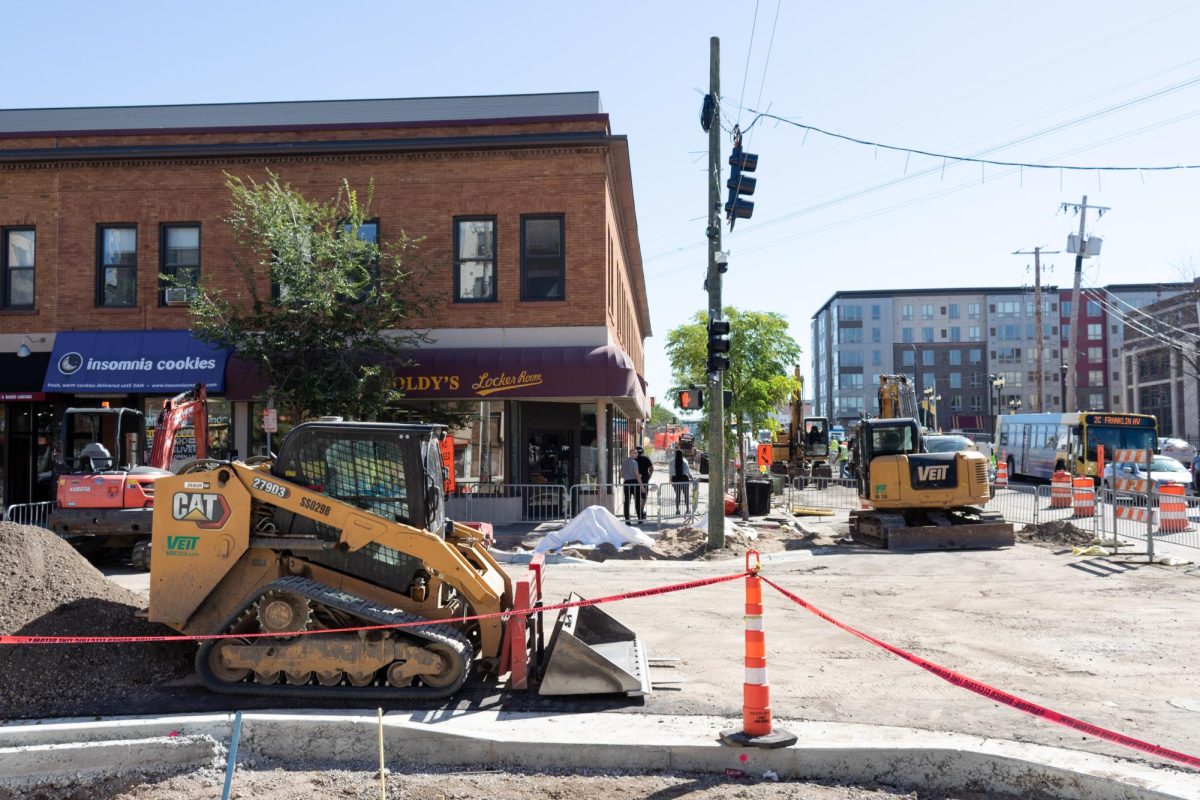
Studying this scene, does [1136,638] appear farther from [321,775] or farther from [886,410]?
[886,410]

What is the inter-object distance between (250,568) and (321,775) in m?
1.94

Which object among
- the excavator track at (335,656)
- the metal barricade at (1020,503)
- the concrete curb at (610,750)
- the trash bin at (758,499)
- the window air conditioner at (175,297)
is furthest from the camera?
the trash bin at (758,499)

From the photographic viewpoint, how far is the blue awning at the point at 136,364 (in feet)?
67.6

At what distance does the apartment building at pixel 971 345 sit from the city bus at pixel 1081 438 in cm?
6095

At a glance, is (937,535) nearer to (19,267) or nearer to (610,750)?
(610,750)

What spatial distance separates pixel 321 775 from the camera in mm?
5586

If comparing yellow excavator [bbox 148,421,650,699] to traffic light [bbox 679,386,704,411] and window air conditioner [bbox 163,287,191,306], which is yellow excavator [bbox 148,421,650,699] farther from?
window air conditioner [bbox 163,287,191,306]

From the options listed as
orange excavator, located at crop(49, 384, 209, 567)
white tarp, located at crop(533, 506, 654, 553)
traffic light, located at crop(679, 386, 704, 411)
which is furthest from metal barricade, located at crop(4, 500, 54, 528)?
traffic light, located at crop(679, 386, 704, 411)

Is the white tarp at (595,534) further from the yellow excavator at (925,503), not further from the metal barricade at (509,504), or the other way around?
the yellow excavator at (925,503)

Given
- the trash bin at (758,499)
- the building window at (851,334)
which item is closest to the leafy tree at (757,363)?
the trash bin at (758,499)

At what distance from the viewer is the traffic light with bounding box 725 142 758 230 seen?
16.0 meters

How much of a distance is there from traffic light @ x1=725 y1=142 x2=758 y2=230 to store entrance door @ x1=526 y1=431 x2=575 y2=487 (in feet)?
26.6

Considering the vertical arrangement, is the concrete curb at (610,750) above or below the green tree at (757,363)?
below

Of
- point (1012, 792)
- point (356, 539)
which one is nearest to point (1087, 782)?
point (1012, 792)
